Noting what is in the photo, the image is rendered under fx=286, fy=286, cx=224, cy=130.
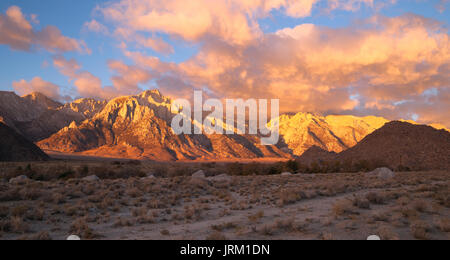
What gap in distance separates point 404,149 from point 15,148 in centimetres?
12773

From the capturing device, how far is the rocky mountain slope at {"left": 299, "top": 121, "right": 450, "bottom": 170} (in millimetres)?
63000

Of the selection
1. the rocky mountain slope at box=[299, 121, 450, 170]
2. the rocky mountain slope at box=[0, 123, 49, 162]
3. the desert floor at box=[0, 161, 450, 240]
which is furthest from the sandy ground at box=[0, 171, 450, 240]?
the rocky mountain slope at box=[0, 123, 49, 162]

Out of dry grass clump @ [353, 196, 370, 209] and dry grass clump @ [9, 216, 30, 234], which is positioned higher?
dry grass clump @ [353, 196, 370, 209]

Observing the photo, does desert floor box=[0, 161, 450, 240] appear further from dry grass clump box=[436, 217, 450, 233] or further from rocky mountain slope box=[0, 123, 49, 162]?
rocky mountain slope box=[0, 123, 49, 162]

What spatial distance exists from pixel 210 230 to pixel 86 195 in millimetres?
12181

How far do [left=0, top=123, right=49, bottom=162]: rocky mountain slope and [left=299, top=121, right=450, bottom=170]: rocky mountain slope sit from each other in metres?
105

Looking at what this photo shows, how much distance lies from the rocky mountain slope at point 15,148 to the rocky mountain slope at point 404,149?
104968 millimetres

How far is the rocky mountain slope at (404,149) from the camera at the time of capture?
63.0 metres

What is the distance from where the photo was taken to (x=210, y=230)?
10875mm

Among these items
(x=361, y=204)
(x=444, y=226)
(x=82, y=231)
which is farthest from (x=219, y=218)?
(x=444, y=226)

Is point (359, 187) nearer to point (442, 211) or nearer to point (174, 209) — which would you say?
point (442, 211)

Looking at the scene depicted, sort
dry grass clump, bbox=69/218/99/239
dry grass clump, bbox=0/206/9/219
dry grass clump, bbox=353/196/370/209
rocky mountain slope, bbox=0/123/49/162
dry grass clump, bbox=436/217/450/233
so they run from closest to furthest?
dry grass clump, bbox=436/217/450/233 < dry grass clump, bbox=69/218/99/239 < dry grass clump, bbox=0/206/9/219 < dry grass clump, bbox=353/196/370/209 < rocky mountain slope, bbox=0/123/49/162

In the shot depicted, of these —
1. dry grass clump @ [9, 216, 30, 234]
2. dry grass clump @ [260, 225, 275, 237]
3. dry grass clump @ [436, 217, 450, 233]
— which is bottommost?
dry grass clump @ [9, 216, 30, 234]

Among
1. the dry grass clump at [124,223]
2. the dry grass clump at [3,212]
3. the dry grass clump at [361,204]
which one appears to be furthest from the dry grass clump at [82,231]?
the dry grass clump at [361,204]
